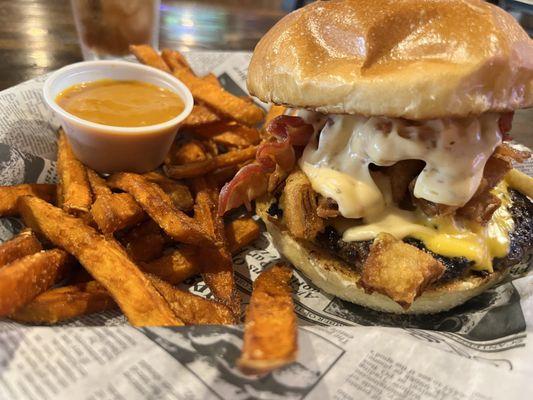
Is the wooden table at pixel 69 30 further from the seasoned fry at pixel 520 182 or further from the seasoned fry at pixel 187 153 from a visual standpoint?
the seasoned fry at pixel 520 182

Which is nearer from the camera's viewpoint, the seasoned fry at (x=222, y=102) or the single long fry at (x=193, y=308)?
Result: the single long fry at (x=193, y=308)

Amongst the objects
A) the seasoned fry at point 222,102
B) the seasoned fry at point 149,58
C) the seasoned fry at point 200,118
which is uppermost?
the seasoned fry at point 149,58

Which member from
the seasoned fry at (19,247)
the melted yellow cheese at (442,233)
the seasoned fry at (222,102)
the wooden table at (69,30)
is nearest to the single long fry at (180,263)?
the seasoned fry at (19,247)

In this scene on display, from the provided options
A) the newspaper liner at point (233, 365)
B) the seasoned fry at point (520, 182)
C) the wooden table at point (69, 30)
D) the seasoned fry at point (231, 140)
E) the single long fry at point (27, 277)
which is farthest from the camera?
the wooden table at point (69, 30)

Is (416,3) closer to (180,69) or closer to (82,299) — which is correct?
(180,69)

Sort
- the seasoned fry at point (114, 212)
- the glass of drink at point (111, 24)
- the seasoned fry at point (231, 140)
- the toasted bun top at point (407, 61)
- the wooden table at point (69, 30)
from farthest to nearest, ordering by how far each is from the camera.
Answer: the wooden table at point (69, 30)
the glass of drink at point (111, 24)
the seasoned fry at point (231, 140)
the seasoned fry at point (114, 212)
the toasted bun top at point (407, 61)

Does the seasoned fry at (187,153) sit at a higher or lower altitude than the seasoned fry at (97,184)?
lower

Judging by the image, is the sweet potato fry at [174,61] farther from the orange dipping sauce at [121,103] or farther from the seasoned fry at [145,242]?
the seasoned fry at [145,242]

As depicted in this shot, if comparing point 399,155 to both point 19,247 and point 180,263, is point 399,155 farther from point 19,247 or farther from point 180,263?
point 19,247
